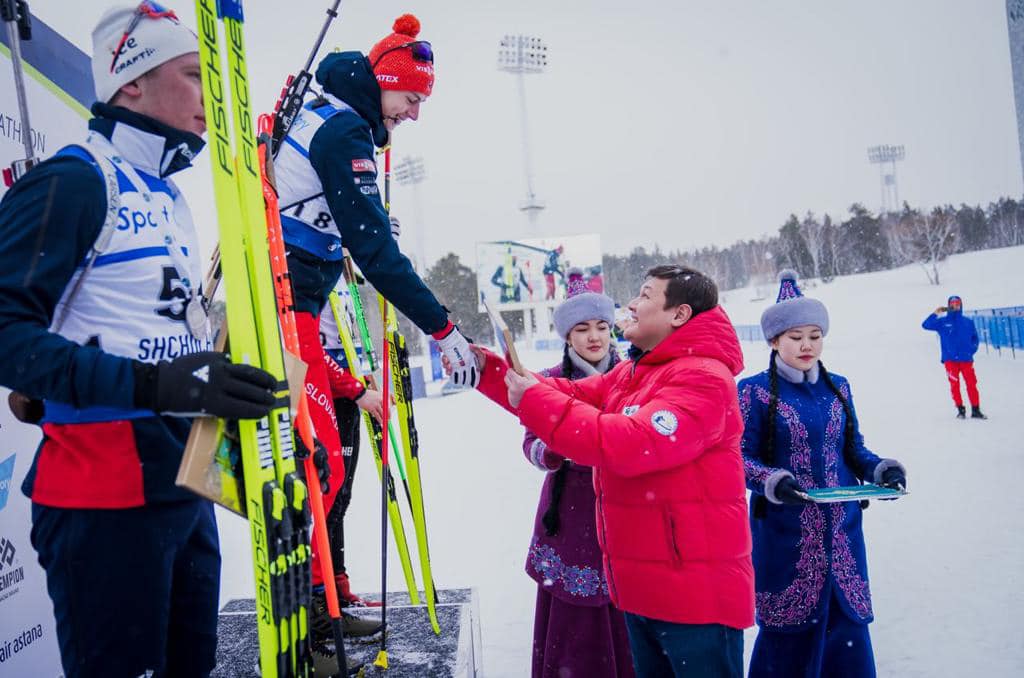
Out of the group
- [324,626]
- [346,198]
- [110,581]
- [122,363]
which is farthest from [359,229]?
[324,626]

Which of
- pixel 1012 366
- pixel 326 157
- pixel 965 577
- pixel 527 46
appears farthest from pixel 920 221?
pixel 326 157

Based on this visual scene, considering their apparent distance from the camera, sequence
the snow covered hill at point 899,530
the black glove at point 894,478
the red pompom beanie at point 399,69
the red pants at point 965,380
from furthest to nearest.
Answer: the red pants at point 965,380, the snow covered hill at point 899,530, the black glove at point 894,478, the red pompom beanie at point 399,69

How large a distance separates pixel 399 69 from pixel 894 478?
8.03 feet

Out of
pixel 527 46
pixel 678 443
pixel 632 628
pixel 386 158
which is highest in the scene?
pixel 527 46

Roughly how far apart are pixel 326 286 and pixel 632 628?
155cm

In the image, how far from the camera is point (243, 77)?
155cm

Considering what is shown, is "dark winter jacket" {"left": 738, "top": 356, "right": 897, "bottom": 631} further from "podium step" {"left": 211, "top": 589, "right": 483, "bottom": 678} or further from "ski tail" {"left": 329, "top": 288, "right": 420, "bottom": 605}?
"ski tail" {"left": 329, "top": 288, "right": 420, "bottom": 605}

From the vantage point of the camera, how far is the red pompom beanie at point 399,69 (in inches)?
94.7

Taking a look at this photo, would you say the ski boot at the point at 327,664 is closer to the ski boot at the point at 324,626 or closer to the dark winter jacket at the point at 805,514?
the ski boot at the point at 324,626

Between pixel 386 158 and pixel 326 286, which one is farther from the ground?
pixel 386 158

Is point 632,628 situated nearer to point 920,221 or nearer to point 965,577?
point 965,577

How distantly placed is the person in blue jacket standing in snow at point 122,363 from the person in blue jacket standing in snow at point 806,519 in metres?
2.06

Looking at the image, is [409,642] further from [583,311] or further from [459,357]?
[583,311]

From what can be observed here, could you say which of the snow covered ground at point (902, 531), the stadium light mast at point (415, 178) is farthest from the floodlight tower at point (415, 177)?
the snow covered ground at point (902, 531)
